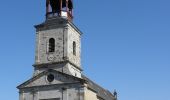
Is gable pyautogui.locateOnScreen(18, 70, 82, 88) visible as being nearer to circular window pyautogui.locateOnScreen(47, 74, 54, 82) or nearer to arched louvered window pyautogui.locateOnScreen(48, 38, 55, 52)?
circular window pyautogui.locateOnScreen(47, 74, 54, 82)

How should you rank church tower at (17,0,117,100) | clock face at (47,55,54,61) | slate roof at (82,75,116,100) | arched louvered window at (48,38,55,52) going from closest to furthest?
1. church tower at (17,0,117,100)
2. clock face at (47,55,54,61)
3. arched louvered window at (48,38,55,52)
4. slate roof at (82,75,116,100)

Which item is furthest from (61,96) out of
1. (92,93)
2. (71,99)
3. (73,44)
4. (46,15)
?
(46,15)

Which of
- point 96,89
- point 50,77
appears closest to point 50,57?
point 50,77

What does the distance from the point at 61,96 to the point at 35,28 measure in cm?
783

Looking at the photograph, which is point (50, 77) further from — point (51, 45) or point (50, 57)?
point (51, 45)

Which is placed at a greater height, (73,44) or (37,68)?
(73,44)

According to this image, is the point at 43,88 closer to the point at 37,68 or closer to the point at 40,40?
the point at 37,68

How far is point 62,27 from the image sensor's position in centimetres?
3697

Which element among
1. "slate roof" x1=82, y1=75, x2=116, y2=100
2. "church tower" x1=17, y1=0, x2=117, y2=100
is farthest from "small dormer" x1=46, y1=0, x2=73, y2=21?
"slate roof" x1=82, y1=75, x2=116, y2=100

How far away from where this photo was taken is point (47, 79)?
35625mm

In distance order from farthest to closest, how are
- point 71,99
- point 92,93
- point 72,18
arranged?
1. point 72,18
2. point 92,93
3. point 71,99

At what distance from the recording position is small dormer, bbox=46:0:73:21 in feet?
124

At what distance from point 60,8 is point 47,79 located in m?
7.37

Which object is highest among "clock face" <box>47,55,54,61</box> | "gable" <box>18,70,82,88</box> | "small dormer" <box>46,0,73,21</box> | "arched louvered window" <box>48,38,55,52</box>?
"small dormer" <box>46,0,73,21</box>
